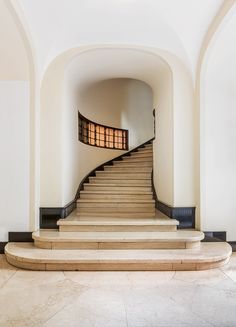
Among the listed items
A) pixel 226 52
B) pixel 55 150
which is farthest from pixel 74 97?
pixel 226 52

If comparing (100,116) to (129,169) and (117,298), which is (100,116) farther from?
(117,298)

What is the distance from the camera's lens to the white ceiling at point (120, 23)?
3.43 metres

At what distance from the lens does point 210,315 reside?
90.7 inches

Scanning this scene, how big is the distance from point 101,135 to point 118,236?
3818 millimetres

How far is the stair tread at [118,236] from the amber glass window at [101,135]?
276 centimetres

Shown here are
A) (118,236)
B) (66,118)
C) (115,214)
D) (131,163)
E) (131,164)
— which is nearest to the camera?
(118,236)

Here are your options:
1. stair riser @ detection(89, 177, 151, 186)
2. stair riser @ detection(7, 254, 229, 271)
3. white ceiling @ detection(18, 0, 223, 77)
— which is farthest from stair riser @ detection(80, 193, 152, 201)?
white ceiling @ detection(18, 0, 223, 77)

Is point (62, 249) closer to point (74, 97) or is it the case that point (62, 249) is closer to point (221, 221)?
point (221, 221)

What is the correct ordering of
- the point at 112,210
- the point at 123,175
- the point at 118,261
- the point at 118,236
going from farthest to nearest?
the point at 123,175
the point at 112,210
the point at 118,236
the point at 118,261

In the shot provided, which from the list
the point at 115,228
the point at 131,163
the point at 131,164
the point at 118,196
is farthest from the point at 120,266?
the point at 131,163

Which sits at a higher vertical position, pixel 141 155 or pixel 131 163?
pixel 141 155

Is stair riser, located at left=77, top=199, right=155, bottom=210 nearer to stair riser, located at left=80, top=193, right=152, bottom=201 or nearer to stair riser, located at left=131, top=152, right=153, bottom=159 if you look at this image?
stair riser, located at left=80, top=193, right=152, bottom=201

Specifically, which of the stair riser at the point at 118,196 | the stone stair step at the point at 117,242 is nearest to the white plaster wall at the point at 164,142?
the stair riser at the point at 118,196

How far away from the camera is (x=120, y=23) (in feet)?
12.5
